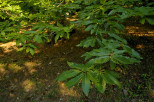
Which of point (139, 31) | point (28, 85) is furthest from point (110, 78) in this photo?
point (139, 31)

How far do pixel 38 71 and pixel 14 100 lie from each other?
1.13 m

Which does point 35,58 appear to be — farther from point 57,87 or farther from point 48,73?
point 57,87

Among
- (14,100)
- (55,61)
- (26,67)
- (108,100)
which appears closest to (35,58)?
(26,67)

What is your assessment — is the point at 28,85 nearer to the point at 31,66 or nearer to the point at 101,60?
the point at 31,66

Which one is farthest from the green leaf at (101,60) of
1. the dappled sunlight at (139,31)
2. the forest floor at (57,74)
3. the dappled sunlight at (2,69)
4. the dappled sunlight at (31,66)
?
the dappled sunlight at (139,31)

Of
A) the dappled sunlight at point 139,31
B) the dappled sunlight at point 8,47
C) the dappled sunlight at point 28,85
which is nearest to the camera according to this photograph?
the dappled sunlight at point 28,85

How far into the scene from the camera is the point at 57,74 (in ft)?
12.8

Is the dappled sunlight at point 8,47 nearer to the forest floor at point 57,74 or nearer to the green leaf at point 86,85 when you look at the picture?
the forest floor at point 57,74

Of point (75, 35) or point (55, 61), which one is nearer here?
point (55, 61)

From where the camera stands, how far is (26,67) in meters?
4.31

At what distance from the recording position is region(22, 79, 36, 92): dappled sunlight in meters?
3.56

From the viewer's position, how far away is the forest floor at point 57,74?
10.4 ft

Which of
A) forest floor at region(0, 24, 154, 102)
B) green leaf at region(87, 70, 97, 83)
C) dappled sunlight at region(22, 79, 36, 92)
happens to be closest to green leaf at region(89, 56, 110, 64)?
green leaf at region(87, 70, 97, 83)

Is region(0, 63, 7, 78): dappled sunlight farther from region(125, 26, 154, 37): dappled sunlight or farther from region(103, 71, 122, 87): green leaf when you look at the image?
region(125, 26, 154, 37): dappled sunlight
